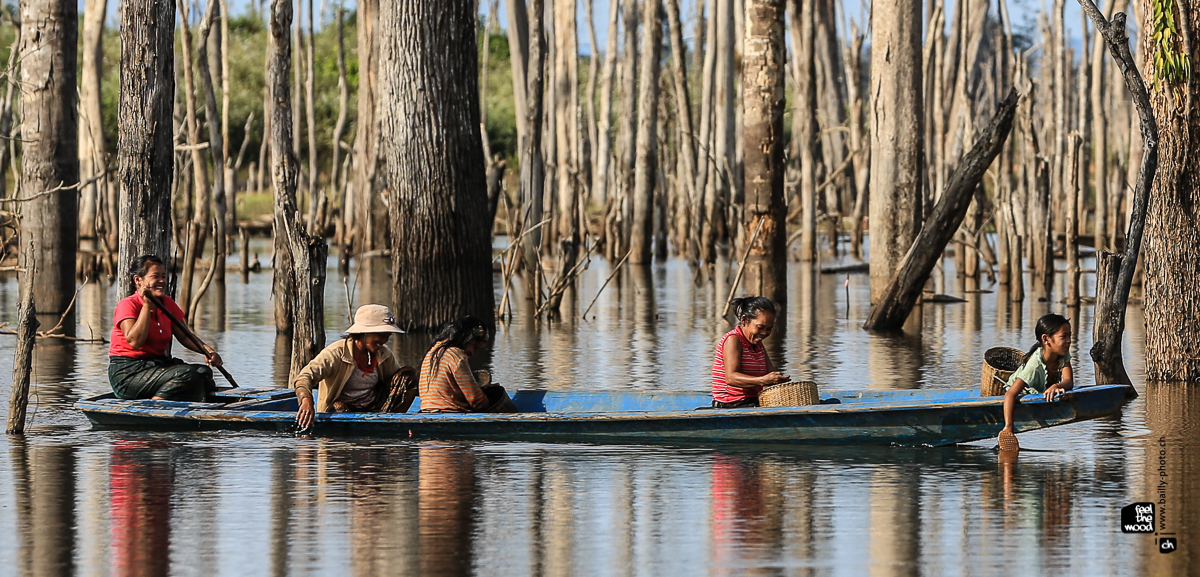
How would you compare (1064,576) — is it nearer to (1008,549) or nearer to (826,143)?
(1008,549)

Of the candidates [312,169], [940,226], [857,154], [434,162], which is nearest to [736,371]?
[434,162]

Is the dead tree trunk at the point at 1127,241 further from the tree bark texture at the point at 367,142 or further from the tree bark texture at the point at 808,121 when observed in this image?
the tree bark texture at the point at 367,142

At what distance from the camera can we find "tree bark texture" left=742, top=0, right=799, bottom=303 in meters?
19.4

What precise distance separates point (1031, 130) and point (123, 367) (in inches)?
591

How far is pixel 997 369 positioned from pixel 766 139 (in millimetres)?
9952

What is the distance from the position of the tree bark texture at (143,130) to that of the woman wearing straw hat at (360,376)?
3.07 m

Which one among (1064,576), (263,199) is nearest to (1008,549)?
(1064,576)

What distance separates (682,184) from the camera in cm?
2933

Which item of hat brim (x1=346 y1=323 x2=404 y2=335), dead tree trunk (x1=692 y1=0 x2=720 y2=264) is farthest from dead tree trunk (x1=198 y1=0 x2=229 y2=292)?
hat brim (x1=346 y1=323 x2=404 y2=335)

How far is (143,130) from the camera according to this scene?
13.2 meters

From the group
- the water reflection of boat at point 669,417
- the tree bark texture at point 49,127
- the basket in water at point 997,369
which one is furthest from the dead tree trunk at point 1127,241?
the tree bark texture at point 49,127

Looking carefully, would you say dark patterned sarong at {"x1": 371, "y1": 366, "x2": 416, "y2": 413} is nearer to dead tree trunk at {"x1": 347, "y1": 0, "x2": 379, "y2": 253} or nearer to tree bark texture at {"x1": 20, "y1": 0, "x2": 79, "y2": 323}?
tree bark texture at {"x1": 20, "y1": 0, "x2": 79, "y2": 323}

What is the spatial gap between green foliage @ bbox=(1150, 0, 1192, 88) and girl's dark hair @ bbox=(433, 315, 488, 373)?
4.88 metres
